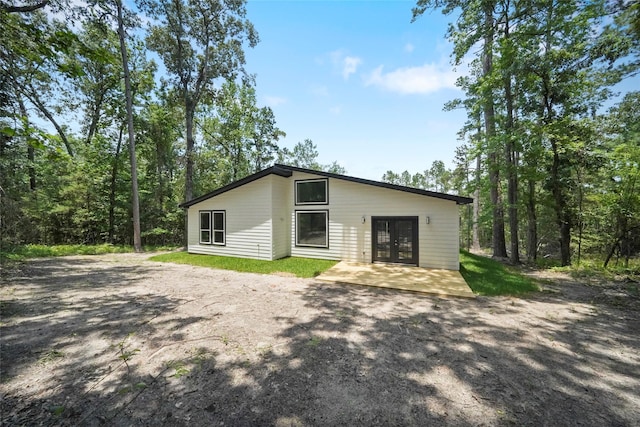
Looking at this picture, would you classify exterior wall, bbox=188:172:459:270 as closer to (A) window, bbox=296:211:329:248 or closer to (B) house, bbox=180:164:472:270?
(B) house, bbox=180:164:472:270

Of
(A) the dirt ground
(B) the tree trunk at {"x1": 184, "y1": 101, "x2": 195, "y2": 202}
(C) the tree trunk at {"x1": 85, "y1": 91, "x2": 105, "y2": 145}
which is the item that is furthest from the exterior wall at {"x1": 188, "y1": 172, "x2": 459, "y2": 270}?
(C) the tree trunk at {"x1": 85, "y1": 91, "x2": 105, "y2": 145}

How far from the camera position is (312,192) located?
1036 cm

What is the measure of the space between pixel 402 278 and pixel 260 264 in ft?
16.9

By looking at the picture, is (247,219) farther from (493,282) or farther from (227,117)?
(227,117)

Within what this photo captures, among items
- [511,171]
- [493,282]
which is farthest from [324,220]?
[511,171]

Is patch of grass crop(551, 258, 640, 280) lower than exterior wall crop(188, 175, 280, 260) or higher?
lower

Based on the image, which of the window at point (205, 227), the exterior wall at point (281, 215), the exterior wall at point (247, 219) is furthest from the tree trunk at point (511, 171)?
the window at point (205, 227)

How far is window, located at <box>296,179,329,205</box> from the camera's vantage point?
10112 millimetres

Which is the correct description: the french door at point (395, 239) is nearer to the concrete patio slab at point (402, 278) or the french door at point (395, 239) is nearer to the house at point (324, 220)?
the house at point (324, 220)

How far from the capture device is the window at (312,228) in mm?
10078

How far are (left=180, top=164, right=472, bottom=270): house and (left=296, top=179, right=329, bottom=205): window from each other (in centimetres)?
4

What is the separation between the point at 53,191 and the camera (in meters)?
14.0

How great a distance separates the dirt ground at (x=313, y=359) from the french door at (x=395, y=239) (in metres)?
3.28

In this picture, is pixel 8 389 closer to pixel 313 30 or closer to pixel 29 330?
pixel 29 330
